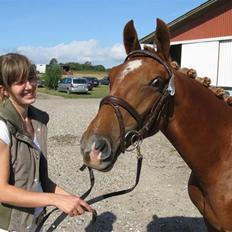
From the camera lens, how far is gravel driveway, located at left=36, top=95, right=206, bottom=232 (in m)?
5.47

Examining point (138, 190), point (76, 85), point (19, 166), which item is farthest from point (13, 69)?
point (76, 85)

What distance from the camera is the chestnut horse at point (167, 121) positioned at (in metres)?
2.63

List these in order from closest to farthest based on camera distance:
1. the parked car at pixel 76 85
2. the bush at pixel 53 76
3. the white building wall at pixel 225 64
Result: the white building wall at pixel 225 64, the parked car at pixel 76 85, the bush at pixel 53 76

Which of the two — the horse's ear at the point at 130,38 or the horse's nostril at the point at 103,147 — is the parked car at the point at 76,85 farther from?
the horse's nostril at the point at 103,147

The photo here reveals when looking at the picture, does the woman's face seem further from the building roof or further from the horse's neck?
the building roof

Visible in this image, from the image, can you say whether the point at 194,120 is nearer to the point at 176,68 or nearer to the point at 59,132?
the point at 176,68

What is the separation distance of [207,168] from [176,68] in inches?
33.0

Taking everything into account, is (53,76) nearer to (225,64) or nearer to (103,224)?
(225,64)

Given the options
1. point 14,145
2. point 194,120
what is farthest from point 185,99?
point 14,145

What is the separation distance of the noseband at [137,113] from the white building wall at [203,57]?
15586 millimetres

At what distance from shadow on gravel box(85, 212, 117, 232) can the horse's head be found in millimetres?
2838

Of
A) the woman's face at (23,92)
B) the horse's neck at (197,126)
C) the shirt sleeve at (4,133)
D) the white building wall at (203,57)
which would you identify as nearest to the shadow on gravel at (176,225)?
the horse's neck at (197,126)

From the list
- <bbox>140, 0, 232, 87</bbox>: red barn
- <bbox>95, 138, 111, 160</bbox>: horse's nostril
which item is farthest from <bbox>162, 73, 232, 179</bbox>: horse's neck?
<bbox>140, 0, 232, 87</bbox>: red barn

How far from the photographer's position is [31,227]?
2.69 meters
